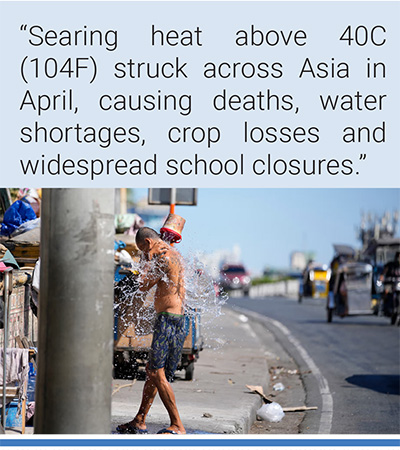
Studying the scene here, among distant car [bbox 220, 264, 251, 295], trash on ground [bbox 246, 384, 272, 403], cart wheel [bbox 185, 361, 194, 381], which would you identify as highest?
cart wheel [bbox 185, 361, 194, 381]

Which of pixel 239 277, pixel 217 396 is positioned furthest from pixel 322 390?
pixel 239 277

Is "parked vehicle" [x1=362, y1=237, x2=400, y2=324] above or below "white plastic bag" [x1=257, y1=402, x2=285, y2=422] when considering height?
above

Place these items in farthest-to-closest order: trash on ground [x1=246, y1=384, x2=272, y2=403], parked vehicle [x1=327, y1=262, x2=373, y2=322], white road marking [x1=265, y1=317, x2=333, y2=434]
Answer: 1. parked vehicle [x1=327, y1=262, x2=373, y2=322]
2. trash on ground [x1=246, y1=384, x2=272, y2=403]
3. white road marking [x1=265, y1=317, x2=333, y2=434]

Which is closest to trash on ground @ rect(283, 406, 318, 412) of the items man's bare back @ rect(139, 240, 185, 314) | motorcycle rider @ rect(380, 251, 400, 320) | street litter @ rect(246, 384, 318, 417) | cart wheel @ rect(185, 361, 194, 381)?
street litter @ rect(246, 384, 318, 417)

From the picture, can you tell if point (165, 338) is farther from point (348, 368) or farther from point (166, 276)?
point (348, 368)

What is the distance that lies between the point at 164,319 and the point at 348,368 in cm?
788

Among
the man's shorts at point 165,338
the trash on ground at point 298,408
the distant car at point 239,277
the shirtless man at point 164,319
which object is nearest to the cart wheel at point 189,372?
the trash on ground at point 298,408

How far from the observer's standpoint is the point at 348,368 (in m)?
14.7

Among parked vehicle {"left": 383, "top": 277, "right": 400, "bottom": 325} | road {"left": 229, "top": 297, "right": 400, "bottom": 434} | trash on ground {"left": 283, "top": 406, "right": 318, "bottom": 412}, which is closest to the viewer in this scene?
road {"left": 229, "top": 297, "right": 400, "bottom": 434}

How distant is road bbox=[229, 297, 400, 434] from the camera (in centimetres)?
973
